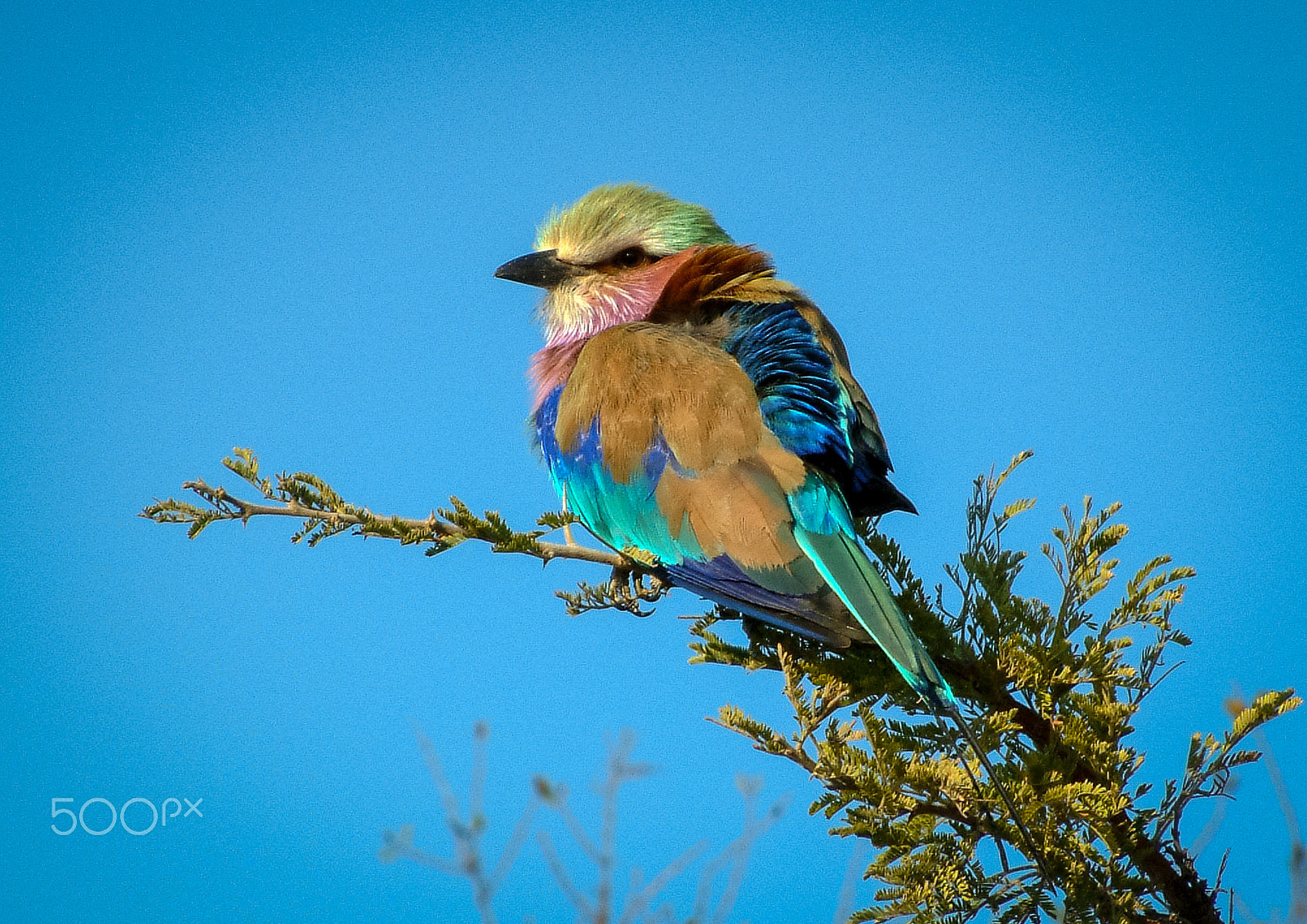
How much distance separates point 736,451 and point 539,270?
59.2 inches

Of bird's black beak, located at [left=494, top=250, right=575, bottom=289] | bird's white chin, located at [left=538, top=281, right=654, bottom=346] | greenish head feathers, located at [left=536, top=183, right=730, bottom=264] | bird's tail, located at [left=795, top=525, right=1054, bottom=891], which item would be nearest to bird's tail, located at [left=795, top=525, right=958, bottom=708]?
bird's tail, located at [left=795, top=525, right=1054, bottom=891]

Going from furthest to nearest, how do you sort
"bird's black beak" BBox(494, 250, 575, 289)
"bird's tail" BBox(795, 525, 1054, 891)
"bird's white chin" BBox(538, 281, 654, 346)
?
1. "bird's black beak" BBox(494, 250, 575, 289)
2. "bird's white chin" BBox(538, 281, 654, 346)
3. "bird's tail" BBox(795, 525, 1054, 891)

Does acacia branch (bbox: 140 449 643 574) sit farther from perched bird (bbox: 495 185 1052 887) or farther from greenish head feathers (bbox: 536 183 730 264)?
greenish head feathers (bbox: 536 183 730 264)

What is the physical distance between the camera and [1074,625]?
2.86 m

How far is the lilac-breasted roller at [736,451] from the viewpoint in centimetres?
272

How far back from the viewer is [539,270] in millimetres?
4207

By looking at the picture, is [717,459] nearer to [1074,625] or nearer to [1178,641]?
[1074,625]

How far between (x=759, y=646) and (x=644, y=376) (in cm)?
79

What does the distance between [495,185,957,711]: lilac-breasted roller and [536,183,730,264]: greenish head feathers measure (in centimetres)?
17

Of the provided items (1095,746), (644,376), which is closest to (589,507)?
(644,376)

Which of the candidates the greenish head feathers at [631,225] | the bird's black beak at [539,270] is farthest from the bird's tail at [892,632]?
the bird's black beak at [539,270]

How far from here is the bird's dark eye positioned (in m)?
4.09

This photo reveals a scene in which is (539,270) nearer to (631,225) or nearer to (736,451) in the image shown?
(631,225)

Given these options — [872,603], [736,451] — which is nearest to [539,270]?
[736,451]
